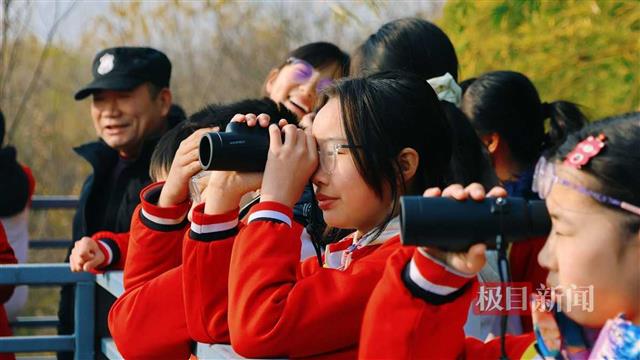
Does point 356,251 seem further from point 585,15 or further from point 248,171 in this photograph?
point 585,15

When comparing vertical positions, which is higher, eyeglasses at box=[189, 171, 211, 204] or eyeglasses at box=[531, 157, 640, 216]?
eyeglasses at box=[531, 157, 640, 216]

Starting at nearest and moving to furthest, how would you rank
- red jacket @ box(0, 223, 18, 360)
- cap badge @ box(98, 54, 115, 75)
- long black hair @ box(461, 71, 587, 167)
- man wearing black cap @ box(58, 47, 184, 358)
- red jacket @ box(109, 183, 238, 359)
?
red jacket @ box(109, 183, 238, 359), long black hair @ box(461, 71, 587, 167), red jacket @ box(0, 223, 18, 360), man wearing black cap @ box(58, 47, 184, 358), cap badge @ box(98, 54, 115, 75)

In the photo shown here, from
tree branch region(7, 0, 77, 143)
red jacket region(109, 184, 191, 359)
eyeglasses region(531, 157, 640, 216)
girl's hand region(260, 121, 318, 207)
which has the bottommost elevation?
tree branch region(7, 0, 77, 143)

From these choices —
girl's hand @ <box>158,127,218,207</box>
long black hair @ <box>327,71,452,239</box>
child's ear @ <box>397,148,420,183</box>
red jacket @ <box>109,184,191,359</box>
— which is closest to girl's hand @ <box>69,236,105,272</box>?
red jacket @ <box>109,184,191,359</box>

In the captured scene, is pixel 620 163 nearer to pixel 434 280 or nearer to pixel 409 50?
pixel 434 280

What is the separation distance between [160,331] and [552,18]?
3870 millimetres

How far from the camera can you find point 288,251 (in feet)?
7.95

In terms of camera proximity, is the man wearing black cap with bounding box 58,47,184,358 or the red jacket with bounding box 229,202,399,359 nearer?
the red jacket with bounding box 229,202,399,359

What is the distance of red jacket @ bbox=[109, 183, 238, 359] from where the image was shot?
2602 millimetres

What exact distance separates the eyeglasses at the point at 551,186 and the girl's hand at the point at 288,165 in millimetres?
508

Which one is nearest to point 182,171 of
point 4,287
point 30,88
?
point 4,287

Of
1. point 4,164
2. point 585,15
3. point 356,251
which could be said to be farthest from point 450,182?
point 585,15

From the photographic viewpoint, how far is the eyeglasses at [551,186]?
2029 mm

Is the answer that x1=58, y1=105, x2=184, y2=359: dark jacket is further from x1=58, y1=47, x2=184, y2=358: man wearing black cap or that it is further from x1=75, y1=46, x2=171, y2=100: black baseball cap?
x1=75, y1=46, x2=171, y2=100: black baseball cap
